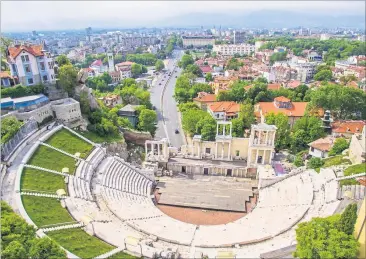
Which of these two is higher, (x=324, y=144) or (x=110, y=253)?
(x=110, y=253)

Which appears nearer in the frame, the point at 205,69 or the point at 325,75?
the point at 325,75

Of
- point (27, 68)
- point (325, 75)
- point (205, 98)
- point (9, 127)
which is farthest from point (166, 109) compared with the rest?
point (325, 75)

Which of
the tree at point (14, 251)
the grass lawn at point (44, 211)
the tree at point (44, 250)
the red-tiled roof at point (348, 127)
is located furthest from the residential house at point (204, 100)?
the tree at point (14, 251)

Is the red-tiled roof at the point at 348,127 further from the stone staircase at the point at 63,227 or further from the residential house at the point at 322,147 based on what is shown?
the stone staircase at the point at 63,227

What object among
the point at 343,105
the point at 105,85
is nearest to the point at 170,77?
the point at 105,85

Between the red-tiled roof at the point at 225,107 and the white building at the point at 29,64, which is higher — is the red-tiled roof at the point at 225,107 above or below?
below

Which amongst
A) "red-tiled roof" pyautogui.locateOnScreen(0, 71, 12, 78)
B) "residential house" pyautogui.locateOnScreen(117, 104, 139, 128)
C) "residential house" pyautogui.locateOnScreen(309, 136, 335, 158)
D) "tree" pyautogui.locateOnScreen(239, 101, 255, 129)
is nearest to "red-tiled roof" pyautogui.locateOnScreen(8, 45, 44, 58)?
"red-tiled roof" pyautogui.locateOnScreen(0, 71, 12, 78)

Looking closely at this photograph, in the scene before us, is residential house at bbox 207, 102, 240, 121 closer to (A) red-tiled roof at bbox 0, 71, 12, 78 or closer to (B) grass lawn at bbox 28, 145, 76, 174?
(B) grass lawn at bbox 28, 145, 76, 174

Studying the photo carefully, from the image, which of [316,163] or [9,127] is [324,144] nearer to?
[316,163]
